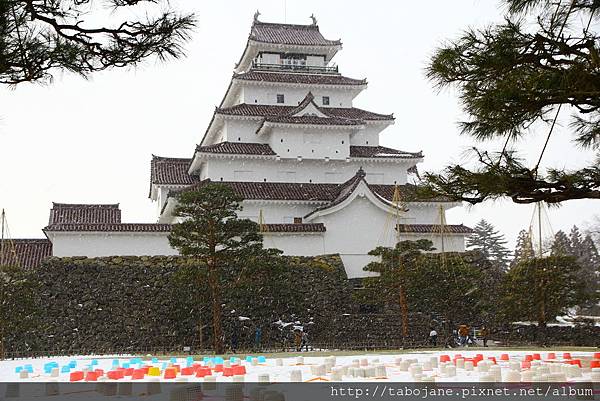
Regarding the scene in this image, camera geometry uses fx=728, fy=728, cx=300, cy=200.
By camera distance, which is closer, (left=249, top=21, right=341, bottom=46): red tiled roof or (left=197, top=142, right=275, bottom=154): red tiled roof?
(left=197, top=142, right=275, bottom=154): red tiled roof

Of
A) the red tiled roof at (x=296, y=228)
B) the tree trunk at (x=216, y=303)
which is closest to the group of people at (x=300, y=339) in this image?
the tree trunk at (x=216, y=303)

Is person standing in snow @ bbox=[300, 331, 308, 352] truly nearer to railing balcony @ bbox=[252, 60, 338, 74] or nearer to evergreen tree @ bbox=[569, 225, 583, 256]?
railing balcony @ bbox=[252, 60, 338, 74]

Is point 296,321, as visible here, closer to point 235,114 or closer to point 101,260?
point 101,260

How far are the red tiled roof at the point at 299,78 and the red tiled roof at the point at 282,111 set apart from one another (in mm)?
926

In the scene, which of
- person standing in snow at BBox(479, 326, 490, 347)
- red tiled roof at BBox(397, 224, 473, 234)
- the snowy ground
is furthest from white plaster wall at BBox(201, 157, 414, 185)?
the snowy ground

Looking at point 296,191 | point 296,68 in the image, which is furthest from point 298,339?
point 296,68

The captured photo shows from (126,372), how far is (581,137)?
7027mm

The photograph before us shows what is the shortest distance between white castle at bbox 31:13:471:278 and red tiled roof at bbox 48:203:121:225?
0.03m

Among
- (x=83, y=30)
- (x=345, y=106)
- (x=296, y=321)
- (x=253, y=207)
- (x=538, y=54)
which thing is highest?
(x=345, y=106)

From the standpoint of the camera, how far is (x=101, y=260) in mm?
18984

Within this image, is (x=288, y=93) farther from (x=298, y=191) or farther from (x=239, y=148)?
(x=298, y=191)

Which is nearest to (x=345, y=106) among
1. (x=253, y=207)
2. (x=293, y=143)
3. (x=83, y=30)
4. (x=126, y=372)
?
(x=293, y=143)

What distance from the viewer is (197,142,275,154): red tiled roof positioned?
2353 centimetres

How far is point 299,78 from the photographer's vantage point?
86.8ft
